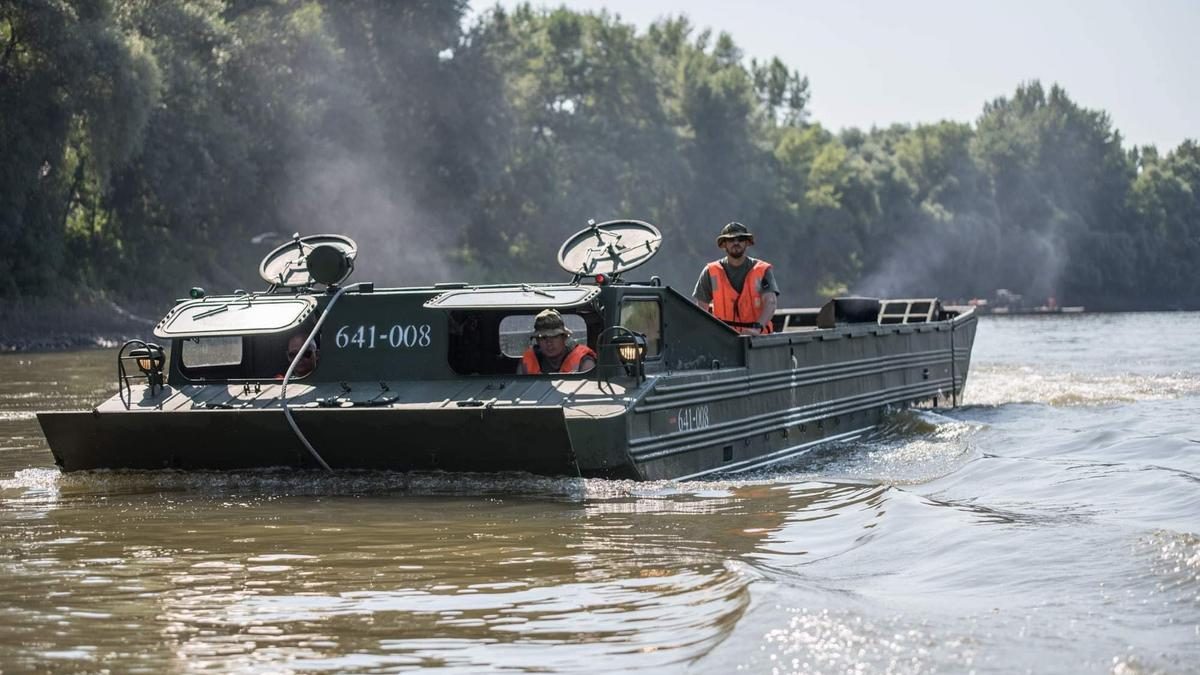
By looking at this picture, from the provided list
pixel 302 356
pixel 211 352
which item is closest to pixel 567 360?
pixel 302 356

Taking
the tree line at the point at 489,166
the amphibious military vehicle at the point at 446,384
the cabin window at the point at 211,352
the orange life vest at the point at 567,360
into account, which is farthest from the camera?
the tree line at the point at 489,166

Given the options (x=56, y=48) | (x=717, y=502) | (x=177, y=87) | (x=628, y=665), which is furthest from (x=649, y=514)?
(x=177, y=87)

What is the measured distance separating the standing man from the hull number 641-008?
2.56m

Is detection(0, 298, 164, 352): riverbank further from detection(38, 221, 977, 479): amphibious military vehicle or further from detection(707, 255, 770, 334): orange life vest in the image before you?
detection(707, 255, 770, 334): orange life vest

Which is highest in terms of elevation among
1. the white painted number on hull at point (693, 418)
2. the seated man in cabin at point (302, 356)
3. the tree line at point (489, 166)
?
the tree line at point (489, 166)

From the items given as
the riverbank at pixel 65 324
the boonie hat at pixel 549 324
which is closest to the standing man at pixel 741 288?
the boonie hat at pixel 549 324

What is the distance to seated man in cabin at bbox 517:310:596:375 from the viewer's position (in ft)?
38.3

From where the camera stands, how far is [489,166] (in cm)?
5522

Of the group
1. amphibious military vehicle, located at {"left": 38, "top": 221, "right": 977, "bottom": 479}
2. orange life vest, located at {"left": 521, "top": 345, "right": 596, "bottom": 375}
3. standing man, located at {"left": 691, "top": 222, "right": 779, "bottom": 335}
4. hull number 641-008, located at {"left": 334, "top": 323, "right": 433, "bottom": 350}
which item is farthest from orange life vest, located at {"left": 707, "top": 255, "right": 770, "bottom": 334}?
hull number 641-008, located at {"left": 334, "top": 323, "right": 433, "bottom": 350}

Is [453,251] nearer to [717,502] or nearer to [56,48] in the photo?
[56,48]

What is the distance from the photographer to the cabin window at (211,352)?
1262cm

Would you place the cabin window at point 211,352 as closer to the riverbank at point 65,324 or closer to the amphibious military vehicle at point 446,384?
the amphibious military vehicle at point 446,384

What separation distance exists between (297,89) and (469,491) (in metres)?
37.0

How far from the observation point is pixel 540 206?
204 ft
